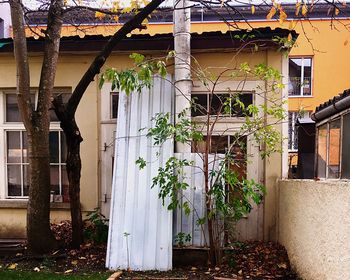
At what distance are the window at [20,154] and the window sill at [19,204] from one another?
0.51 ft

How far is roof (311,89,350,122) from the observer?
14.6 ft

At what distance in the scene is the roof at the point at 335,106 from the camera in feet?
14.6

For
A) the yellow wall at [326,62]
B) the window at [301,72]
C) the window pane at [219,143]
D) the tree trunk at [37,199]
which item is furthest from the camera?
the window at [301,72]

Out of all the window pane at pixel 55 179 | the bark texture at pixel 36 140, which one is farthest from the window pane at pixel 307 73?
the bark texture at pixel 36 140

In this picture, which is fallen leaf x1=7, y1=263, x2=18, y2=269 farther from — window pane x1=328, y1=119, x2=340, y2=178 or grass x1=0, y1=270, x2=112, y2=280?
window pane x1=328, y1=119, x2=340, y2=178

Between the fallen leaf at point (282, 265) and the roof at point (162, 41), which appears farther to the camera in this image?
the roof at point (162, 41)

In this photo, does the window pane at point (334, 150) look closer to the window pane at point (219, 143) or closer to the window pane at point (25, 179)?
the window pane at point (219, 143)

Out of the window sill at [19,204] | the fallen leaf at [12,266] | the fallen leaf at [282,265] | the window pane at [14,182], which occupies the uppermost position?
the window pane at [14,182]

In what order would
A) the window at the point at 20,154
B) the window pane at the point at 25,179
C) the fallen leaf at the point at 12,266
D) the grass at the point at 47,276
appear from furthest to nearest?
the window pane at the point at 25,179 < the window at the point at 20,154 < the fallen leaf at the point at 12,266 < the grass at the point at 47,276

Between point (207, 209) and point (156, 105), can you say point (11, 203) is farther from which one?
point (207, 209)

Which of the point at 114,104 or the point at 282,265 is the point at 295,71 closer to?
the point at 114,104

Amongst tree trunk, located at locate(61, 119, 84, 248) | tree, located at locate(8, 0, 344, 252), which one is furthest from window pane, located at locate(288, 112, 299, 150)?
tree trunk, located at locate(61, 119, 84, 248)

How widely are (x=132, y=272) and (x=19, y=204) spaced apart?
327 cm

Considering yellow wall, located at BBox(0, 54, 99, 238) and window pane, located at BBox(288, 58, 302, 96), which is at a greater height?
window pane, located at BBox(288, 58, 302, 96)
